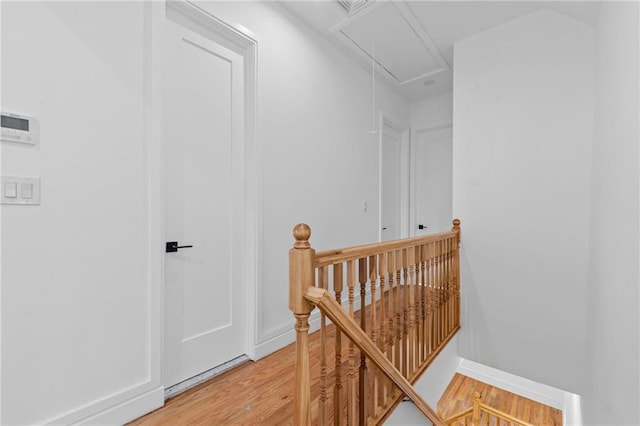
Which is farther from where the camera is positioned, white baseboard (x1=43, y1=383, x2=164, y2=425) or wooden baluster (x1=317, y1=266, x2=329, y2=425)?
white baseboard (x1=43, y1=383, x2=164, y2=425)

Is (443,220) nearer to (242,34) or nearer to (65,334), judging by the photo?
(242,34)

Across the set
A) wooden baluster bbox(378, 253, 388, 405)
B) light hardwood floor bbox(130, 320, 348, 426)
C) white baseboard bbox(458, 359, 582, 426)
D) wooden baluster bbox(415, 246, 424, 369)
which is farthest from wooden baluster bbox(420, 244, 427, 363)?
white baseboard bbox(458, 359, 582, 426)

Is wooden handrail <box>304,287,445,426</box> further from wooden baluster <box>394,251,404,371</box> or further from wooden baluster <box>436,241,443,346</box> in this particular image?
wooden baluster <box>436,241,443,346</box>

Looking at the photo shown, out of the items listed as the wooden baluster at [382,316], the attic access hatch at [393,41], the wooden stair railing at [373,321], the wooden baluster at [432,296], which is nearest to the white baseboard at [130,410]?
the wooden stair railing at [373,321]

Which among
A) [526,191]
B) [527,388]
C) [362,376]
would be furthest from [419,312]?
[527,388]

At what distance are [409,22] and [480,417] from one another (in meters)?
3.88

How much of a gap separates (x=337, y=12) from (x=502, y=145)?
192 centimetres

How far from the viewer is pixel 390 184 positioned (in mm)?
4324

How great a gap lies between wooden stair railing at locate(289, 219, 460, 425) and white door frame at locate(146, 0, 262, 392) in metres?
0.72

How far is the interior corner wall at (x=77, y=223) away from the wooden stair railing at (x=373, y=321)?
1022 millimetres

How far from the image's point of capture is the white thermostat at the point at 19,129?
1.24 meters

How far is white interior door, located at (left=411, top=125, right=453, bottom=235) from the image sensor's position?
432cm

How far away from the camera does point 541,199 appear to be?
2578 millimetres

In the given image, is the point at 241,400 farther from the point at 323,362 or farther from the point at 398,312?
the point at 398,312
